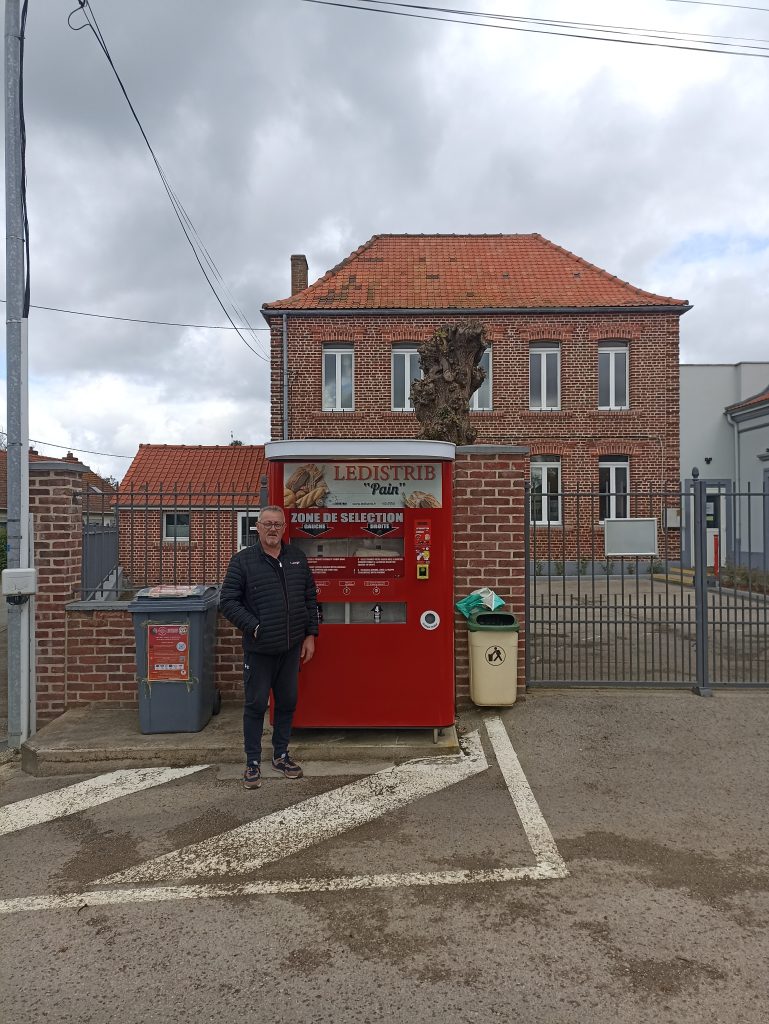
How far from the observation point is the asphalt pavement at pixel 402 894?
248 centimetres

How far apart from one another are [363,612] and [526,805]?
1.78m

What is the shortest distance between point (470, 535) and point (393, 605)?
131 centimetres

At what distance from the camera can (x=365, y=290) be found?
1969cm

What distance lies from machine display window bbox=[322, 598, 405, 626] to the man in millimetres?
403

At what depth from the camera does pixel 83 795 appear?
4.29 metres

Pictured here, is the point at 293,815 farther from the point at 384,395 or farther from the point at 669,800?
the point at 384,395

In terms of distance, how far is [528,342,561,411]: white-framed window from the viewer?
19.4 metres

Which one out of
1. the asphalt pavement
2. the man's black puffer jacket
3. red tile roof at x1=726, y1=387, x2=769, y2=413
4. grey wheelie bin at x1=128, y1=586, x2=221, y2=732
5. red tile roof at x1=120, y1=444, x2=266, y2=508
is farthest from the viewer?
red tile roof at x1=726, y1=387, x2=769, y2=413

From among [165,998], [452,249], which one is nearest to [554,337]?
[452,249]

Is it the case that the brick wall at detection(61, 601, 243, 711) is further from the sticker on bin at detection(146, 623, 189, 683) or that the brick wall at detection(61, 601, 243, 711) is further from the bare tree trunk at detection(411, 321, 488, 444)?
the bare tree trunk at detection(411, 321, 488, 444)

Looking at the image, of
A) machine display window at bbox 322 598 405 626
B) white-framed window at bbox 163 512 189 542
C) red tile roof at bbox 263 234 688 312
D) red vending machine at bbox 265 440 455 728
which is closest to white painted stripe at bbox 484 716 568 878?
red vending machine at bbox 265 440 455 728

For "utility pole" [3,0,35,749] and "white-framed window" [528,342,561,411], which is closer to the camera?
"utility pole" [3,0,35,749]

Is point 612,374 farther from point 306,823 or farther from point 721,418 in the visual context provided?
point 306,823

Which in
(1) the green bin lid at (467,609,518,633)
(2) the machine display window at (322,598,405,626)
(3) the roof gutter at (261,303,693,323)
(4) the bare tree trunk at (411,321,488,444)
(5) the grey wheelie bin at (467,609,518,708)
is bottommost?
Result: (5) the grey wheelie bin at (467,609,518,708)
